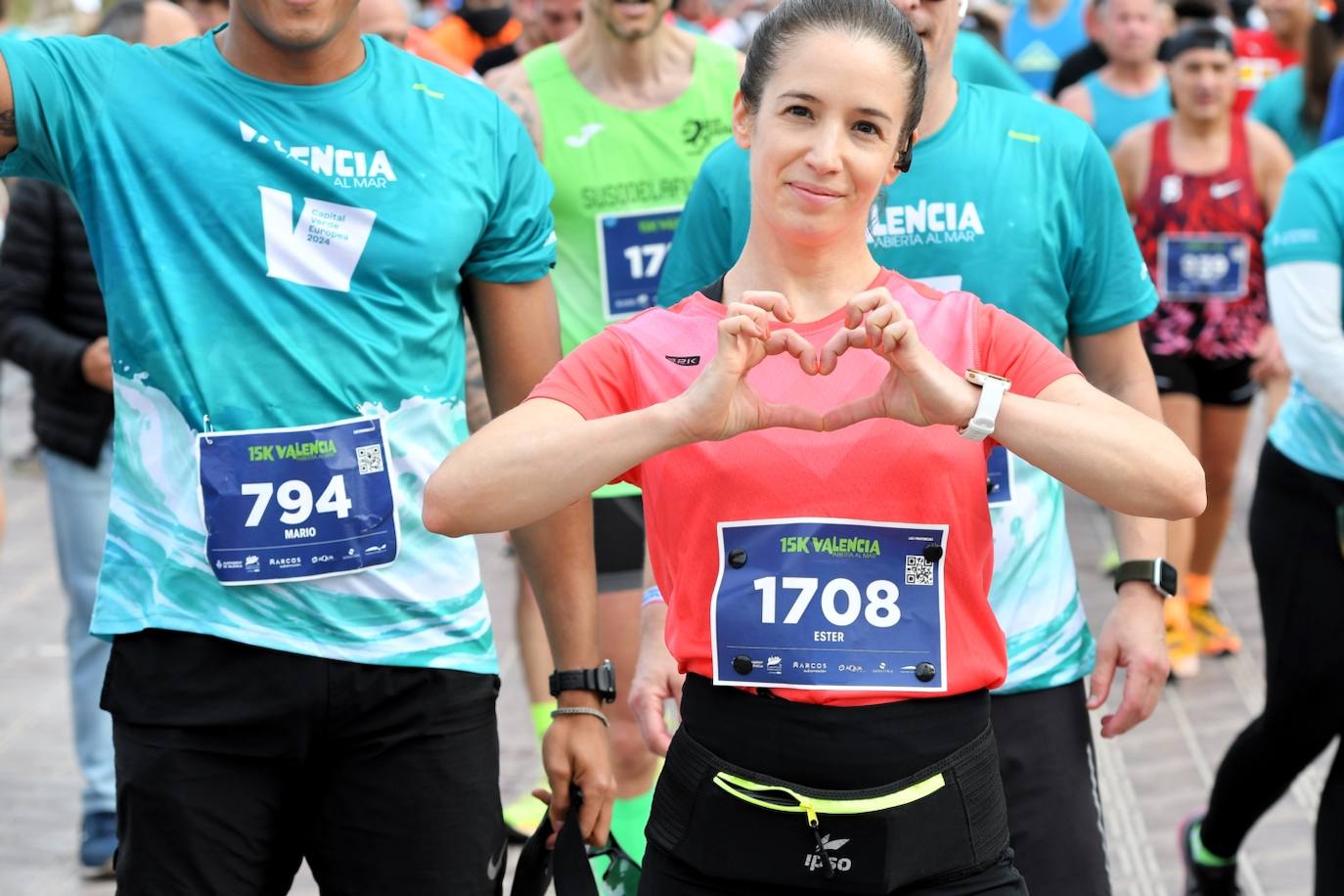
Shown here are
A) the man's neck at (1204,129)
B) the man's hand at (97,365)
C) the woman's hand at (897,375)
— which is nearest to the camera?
the woman's hand at (897,375)

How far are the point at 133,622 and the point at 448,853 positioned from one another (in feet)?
1.99

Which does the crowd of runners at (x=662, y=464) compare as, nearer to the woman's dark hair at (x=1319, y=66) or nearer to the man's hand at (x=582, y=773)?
the man's hand at (x=582, y=773)

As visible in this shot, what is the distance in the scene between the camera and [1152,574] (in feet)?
11.3

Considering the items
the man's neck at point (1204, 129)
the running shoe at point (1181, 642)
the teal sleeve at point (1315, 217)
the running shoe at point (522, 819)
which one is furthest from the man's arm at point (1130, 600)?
the man's neck at point (1204, 129)

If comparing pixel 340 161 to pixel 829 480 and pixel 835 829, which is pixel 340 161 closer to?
pixel 829 480

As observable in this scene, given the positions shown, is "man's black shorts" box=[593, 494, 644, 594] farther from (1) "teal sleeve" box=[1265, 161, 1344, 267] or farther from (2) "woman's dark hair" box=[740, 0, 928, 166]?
(2) "woman's dark hair" box=[740, 0, 928, 166]

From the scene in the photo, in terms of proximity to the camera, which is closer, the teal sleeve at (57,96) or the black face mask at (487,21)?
the teal sleeve at (57,96)

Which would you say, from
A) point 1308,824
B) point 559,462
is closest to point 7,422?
point 1308,824

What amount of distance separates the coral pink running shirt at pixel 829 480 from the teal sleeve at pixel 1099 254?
0.86 meters

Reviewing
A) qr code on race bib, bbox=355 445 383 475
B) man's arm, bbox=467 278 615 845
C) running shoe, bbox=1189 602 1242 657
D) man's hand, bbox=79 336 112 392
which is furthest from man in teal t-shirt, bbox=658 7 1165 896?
running shoe, bbox=1189 602 1242 657

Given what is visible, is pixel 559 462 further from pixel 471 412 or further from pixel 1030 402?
pixel 471 412

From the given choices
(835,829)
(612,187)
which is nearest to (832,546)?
(835,829)

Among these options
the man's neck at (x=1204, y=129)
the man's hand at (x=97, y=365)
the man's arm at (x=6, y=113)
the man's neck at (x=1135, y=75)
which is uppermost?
the man's arm at (x=6, y=113)

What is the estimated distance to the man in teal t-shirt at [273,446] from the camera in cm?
307
